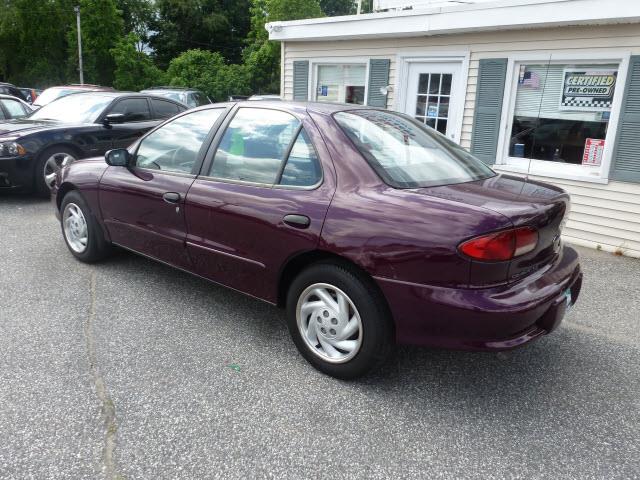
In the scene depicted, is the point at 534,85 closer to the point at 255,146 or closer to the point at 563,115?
the point at 563,115

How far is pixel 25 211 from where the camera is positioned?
6969mm

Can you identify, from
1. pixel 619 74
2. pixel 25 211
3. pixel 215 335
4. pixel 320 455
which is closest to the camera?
pixel 320 455

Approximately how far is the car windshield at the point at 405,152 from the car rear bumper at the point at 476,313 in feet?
2.11

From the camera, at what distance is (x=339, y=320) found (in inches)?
114

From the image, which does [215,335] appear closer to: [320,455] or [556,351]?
[320,455]

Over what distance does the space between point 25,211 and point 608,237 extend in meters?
7.27

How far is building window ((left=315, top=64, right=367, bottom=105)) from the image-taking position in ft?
28.3

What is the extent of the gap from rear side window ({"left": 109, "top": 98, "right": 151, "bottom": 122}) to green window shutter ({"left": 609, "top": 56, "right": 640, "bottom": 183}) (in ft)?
22.0

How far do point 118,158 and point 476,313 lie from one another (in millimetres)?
2997

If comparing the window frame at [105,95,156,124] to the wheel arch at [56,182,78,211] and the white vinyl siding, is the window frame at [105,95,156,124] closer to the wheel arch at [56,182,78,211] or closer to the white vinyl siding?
the wheel arch at [56,182,78,211]

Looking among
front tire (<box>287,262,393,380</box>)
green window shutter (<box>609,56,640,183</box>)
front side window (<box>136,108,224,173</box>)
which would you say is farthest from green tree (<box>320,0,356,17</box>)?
front tire (<box>287,262,393,380</box>)

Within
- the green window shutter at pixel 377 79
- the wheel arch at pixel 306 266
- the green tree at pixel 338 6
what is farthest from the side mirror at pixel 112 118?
the green tree at pixel 338 6

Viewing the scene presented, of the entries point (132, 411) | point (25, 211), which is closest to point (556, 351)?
point (132, 411)

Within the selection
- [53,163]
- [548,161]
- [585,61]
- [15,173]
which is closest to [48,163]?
[53,163]
